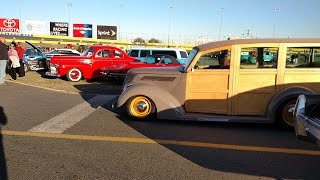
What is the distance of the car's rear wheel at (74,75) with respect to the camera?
54.9ft

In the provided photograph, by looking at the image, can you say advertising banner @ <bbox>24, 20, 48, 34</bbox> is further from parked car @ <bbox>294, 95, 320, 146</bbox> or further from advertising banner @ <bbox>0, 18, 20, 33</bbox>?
parked car @ <bbox>294, 95, 320, 146</bbox>

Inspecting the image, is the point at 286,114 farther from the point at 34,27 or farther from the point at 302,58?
the point at 34,27

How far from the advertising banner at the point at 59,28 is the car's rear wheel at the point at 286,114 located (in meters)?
62.1

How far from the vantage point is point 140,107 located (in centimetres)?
830

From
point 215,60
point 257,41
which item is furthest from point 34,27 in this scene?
point 257,41

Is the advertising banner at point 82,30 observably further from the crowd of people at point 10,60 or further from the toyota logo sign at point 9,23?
the crowd of people at point 10,60

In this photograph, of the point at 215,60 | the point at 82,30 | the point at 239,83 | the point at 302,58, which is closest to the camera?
the point at 302,58

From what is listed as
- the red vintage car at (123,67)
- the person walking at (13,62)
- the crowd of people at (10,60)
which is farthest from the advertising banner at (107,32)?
the red vintage car at (123,67)

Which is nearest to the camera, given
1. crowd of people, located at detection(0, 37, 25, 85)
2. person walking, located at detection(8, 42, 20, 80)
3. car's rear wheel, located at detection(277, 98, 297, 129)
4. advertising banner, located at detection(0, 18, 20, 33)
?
car's rear wheel, located at detection(277, 98, 297, 129)

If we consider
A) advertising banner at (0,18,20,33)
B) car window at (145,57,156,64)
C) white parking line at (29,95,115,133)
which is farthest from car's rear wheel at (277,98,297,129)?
advertising banner at (0,18,20,33)

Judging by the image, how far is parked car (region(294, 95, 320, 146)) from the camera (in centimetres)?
453

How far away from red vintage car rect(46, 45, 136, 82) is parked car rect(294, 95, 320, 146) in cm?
1238

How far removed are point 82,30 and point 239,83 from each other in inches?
2420

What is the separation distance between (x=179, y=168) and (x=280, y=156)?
1.71 metres
